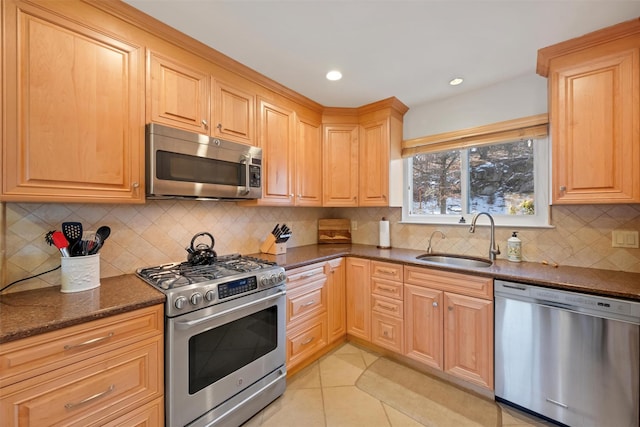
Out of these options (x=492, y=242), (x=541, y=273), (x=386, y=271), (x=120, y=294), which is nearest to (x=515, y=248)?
(x=492, y=242)

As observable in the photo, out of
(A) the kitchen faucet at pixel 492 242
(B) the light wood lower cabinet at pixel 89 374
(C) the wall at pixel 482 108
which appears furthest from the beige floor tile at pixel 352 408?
(C) the wall at pixel 482 108

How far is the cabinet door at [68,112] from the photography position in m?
1.15

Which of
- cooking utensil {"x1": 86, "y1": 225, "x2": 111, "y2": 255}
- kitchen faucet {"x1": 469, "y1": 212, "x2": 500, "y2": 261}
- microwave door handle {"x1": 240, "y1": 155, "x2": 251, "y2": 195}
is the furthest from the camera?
kitchen faucet {"x1": 469, "y1": 212, "x2": 500, "y2": 261}

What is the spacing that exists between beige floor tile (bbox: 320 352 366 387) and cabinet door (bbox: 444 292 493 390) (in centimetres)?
71

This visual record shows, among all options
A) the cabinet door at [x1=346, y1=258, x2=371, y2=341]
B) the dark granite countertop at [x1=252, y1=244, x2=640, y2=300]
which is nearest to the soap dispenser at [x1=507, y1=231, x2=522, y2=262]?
the dark granite countertop at [x1=252, y1=244, x2=640, y2=300]

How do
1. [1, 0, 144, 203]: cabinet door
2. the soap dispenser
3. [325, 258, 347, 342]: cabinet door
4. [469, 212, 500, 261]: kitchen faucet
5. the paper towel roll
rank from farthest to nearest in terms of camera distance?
Answer: the paper towel roll < [325, 258, 347, 342]: cabinet door < [469, 212, 500, 261]: kitchen faucet < the soap dispenser < [1, 0, 144, 203]: cabinet door

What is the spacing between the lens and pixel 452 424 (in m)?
1.63

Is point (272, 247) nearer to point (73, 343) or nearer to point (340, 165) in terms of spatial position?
point (340, 165)

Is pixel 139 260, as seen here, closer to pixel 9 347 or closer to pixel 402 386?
pixel 9 347

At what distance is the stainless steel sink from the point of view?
2.27 m

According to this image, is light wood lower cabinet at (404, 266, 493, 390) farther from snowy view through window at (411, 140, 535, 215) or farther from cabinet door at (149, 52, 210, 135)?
cabinet door at (149, 52, 210, 135)

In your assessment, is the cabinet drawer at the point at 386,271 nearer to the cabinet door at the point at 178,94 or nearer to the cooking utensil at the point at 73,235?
the cabinet door at the point at 178,94

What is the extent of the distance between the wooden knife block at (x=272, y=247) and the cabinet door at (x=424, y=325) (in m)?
1.14

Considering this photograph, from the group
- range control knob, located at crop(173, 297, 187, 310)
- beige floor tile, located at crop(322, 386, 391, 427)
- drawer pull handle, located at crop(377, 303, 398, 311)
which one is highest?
range control knob, located at crop(173, 297, 187, 310)
